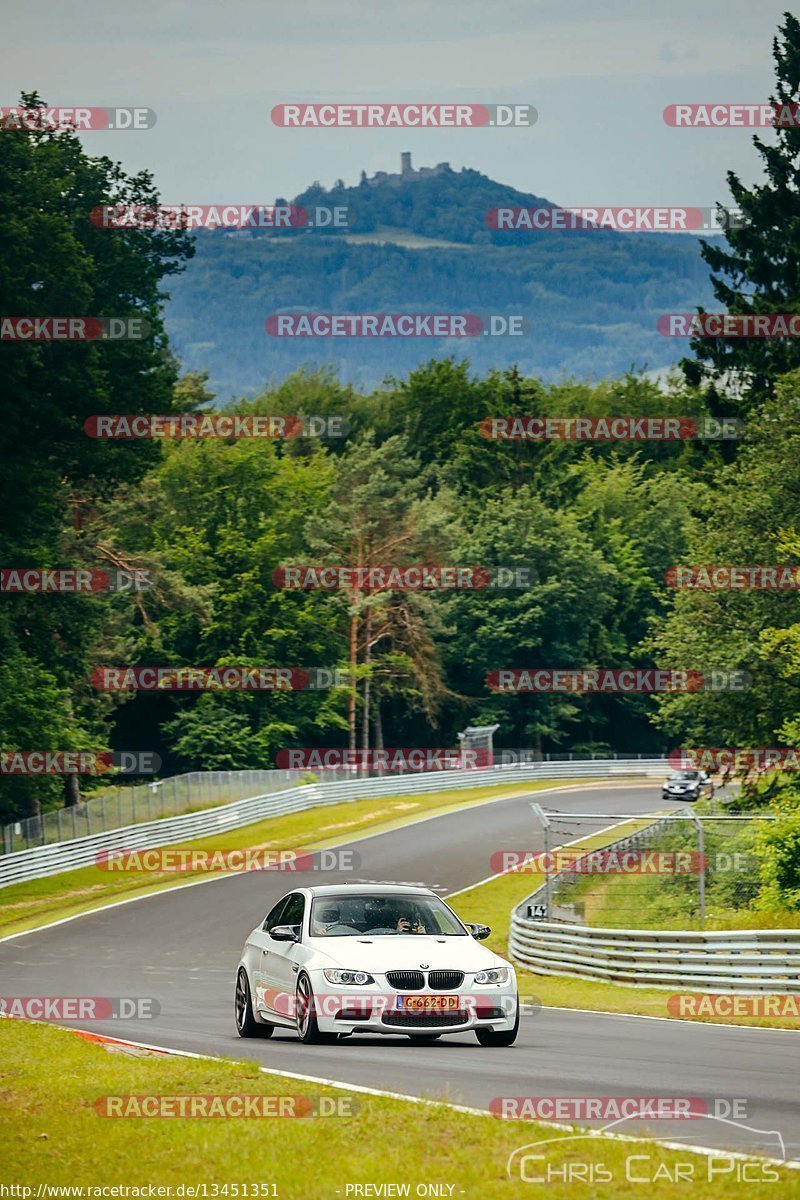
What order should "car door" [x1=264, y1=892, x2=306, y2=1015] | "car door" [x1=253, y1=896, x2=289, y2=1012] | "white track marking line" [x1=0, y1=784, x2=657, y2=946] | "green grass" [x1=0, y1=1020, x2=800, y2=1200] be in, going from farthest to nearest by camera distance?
"white track marking line" [x1=0, y1=784, x2=657, y2=946] < "car door" [x1=253, y1=896, x2=289, y2=1012] < "car door" [x1=264, y1=892, x2=306, y2=1015] < "green grass" [x1=0, y1=1020, x2=800, y2=1200]

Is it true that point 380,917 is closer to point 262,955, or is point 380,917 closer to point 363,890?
point 363,890

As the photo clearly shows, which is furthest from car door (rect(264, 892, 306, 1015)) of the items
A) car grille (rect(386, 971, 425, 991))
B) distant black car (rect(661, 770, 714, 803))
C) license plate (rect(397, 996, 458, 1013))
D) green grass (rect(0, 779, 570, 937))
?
distant black car (rect(661, 770, 714, 803))

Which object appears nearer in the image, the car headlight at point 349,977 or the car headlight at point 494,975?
the car headlight at point 349,977

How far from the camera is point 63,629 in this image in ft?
166

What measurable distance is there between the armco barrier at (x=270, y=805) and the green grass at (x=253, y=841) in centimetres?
37

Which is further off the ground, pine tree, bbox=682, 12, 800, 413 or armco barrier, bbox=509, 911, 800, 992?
pine tree, bbox=682, 12, 800, 413

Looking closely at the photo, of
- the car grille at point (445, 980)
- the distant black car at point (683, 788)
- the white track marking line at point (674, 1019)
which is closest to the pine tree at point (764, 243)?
the distant black car at point (683, 788)

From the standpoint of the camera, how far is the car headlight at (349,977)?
14680 millimetres

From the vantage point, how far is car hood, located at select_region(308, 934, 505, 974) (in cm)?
1475

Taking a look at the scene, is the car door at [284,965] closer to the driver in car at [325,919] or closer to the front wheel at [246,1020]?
the driver in car at [325,919]

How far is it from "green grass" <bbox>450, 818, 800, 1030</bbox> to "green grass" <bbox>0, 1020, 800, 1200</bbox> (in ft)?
28.4

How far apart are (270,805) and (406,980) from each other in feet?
156

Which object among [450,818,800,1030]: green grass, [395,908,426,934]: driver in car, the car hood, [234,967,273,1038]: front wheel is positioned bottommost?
[450,818,800,1030]: green grass

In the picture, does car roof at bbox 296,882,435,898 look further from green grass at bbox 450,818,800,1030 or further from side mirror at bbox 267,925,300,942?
green grass at bbox 450,818,800,1030
